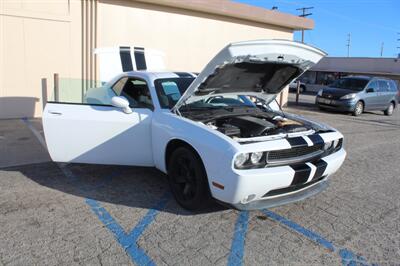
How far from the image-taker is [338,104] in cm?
1425

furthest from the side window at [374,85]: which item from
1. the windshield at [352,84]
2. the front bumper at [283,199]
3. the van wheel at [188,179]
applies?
the van wheel at [188,179]

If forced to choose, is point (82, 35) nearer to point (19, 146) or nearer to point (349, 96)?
point (19, 146)

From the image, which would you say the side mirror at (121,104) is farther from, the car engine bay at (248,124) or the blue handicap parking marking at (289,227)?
the blue handicap parking marking at (289,227)

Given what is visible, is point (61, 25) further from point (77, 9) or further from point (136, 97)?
point (136, 97)

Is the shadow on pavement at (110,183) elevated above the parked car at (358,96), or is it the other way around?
the parked car at (358,96)

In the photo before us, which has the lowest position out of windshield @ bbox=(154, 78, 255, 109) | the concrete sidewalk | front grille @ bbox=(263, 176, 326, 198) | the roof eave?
the concrete sidewalk

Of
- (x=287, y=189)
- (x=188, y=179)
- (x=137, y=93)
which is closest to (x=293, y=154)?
(x=287, y=189)

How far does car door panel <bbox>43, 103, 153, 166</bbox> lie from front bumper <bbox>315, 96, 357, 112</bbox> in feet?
38.2

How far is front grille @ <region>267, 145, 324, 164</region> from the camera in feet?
11.3

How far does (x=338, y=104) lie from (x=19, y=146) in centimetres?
1209

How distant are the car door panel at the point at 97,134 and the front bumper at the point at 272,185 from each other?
1.44 metres

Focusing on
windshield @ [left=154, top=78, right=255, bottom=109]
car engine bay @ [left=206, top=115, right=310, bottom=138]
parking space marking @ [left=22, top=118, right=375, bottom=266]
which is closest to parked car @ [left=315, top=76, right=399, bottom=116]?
windshield @ [left=154, top=78, right=255, bottom=109]

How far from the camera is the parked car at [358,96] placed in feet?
46.3

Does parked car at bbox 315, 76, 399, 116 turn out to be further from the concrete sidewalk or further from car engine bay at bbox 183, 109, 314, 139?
the concrete sidewalk
